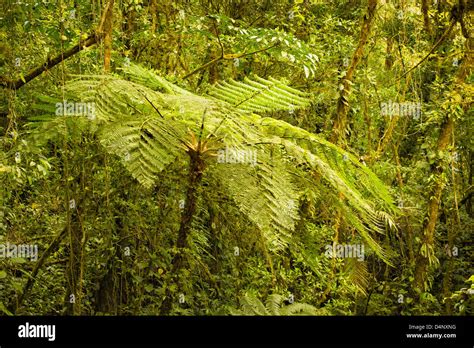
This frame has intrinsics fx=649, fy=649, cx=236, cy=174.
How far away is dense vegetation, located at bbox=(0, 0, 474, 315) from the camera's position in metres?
3.24

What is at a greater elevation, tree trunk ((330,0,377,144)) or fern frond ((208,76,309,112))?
tree trunk ((330,0,377,144))

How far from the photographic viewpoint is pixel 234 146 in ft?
10.6

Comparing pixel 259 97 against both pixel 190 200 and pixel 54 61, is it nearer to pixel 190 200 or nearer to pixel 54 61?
pixel 190 200

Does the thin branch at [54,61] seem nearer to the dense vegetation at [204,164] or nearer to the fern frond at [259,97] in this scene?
the dense vegetation at [204,164]

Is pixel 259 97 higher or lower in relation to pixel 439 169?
higher

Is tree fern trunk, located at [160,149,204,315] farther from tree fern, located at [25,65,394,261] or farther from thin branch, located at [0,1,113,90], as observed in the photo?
thin branch, located at [0,1,113,90]

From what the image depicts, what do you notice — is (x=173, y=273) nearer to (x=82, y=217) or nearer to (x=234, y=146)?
(x=82, y=217)

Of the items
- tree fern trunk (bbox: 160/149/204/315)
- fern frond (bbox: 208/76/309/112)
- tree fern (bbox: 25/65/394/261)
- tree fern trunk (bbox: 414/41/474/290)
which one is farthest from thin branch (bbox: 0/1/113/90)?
tree fern trunk (bbox: 414/41/474/290)

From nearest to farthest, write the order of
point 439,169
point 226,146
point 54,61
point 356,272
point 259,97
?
point 226,146, point 259,97, point 54,61, point 356,272, point 439,169

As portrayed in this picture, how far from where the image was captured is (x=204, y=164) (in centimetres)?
361

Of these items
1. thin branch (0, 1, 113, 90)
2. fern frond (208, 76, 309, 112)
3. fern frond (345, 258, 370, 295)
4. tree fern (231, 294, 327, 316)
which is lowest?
tree fern (231, 294, 327, 316)

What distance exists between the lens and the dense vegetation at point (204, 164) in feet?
10.6

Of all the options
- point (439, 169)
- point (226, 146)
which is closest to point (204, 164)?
point (226, 146)
